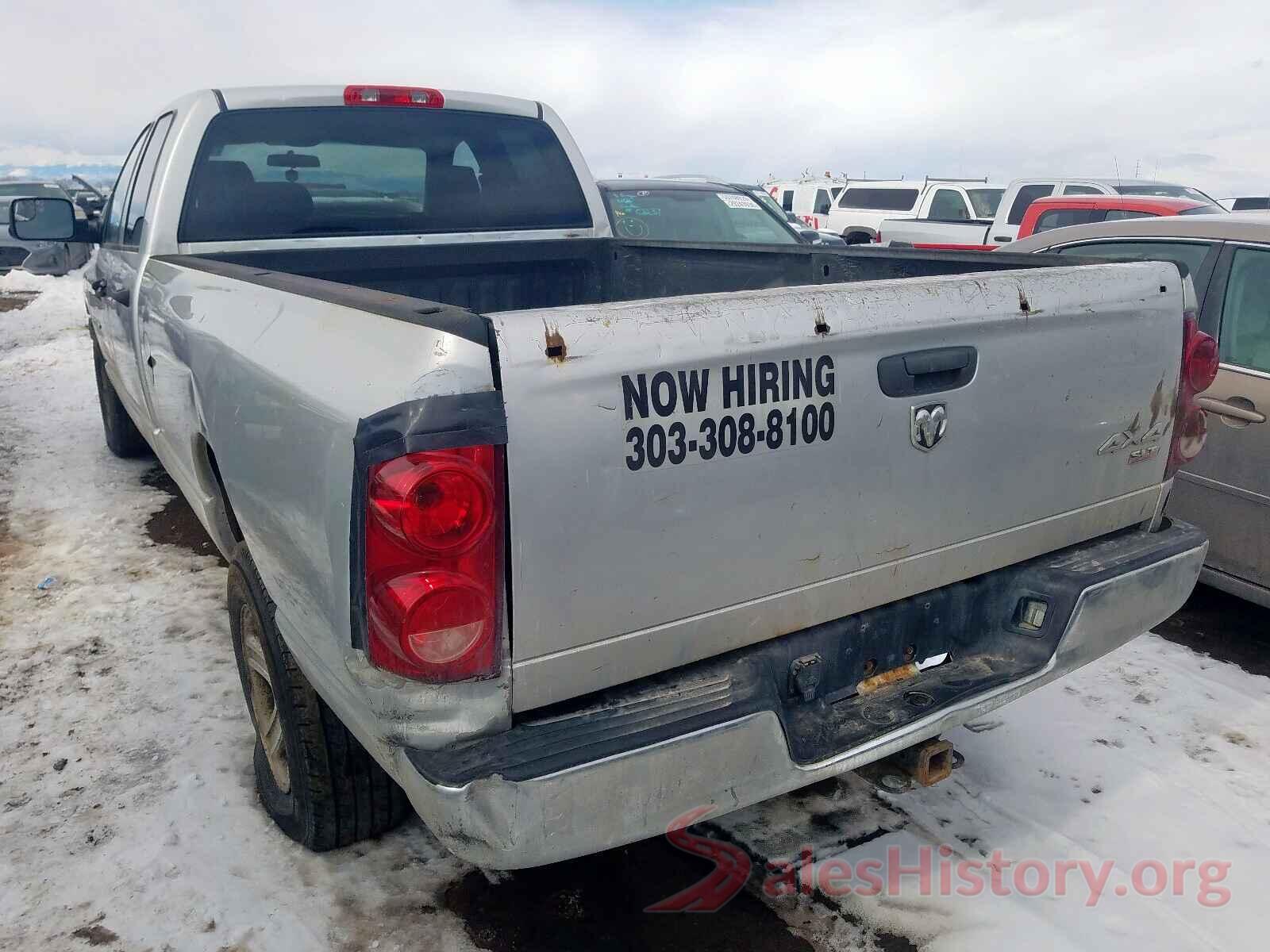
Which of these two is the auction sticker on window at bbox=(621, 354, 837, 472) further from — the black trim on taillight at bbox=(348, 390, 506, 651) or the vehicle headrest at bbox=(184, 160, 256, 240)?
the vehicle headrest at bbox=(184, 160, 256, 240)

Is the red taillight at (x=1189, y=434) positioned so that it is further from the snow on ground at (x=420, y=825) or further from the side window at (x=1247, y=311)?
the side window at (x=1247, y=311)

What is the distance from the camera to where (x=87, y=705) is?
348cm

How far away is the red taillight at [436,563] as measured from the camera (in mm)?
1691

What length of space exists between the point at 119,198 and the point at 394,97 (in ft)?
5.85

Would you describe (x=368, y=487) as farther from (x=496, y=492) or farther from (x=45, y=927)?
(x=45, y=927)

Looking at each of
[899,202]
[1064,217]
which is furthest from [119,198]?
[899,202]

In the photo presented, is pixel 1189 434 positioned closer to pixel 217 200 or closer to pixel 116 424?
pixel 217 200

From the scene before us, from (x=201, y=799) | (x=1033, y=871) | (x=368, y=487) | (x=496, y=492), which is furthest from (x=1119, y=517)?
(x=201, y=799)

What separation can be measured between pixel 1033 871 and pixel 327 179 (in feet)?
11.6

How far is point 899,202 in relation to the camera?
1998 cm

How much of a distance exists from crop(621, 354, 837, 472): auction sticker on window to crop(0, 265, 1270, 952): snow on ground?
1.31 metres

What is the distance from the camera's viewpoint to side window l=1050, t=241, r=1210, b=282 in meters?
4.28

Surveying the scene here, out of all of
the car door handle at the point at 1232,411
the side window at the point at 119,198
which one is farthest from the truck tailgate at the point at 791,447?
the side window at the point at 119,198

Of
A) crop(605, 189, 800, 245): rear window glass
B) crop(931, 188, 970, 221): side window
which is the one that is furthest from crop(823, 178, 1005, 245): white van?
crop(605, 189, 800, 245): rear window glass
